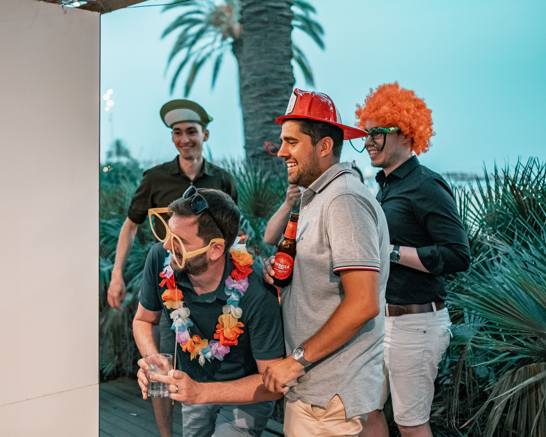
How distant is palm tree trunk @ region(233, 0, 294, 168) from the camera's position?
507cm

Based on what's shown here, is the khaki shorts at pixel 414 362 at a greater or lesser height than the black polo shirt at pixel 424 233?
lesser

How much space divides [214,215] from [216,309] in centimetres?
37

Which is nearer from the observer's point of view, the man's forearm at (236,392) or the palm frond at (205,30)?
the man's forearm at (236,392)

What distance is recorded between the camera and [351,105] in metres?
4.17

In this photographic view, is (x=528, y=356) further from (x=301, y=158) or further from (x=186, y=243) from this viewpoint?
(x=186, y=243)

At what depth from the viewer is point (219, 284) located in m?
2.03

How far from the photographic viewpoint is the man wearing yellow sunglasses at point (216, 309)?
1.93 meters

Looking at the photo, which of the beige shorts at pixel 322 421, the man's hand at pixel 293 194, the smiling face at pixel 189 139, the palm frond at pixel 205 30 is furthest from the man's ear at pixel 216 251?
the palm frond at pixel 205 30

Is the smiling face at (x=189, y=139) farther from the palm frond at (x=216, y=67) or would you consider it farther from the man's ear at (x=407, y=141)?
the palm frond at (x=216, y=67)

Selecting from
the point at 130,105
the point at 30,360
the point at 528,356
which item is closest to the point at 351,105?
the point at 130,105

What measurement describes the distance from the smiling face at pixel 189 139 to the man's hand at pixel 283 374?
1.97 metres

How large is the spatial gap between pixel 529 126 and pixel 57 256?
3105 millimetres

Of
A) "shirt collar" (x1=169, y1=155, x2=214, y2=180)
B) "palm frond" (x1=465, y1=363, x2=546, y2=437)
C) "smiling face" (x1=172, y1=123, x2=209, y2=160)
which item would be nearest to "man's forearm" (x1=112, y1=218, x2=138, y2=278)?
"shirt collar" (x1=169, y1=155, x2=214, y2=180)

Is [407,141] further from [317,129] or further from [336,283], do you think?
[336,283]
